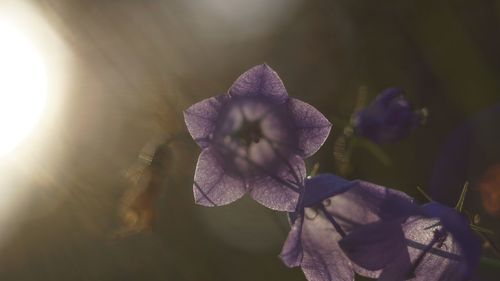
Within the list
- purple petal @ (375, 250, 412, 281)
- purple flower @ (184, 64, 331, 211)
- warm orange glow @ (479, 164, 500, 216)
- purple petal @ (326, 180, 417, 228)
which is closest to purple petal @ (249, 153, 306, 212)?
purple flower @ (184, 64, 331, 211)

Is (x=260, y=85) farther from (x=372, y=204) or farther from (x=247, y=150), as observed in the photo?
(x=372, y=204)

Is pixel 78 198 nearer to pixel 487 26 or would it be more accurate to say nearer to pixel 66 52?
pixel 66 52

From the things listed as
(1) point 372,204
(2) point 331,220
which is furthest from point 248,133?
(1) point 372,204

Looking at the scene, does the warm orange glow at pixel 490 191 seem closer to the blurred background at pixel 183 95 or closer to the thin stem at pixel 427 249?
the thin stem at pixel 427 249

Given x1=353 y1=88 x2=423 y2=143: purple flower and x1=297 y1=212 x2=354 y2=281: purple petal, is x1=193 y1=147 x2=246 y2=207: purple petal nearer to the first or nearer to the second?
x1=297 y1=212 x2=354 y2=281: purple petal

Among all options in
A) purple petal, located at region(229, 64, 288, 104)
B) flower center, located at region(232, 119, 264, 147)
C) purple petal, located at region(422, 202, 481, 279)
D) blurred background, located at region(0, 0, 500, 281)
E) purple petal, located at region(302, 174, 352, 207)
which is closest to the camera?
purple petal, located at region(422, 202, 481, 279)

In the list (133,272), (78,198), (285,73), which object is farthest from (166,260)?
(285,73)

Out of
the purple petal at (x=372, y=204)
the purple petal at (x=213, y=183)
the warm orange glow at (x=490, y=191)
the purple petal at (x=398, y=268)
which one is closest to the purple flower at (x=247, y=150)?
the purple petal at (x=213, y=183)
